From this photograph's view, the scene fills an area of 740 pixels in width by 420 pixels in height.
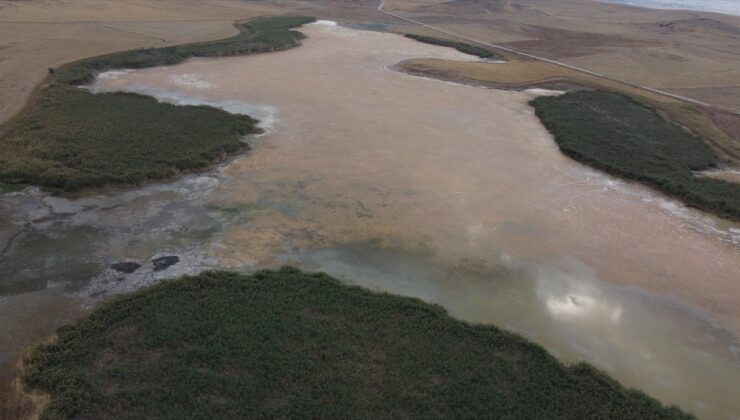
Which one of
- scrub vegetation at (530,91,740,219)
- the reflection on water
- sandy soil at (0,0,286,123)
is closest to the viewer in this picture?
the reflection on water

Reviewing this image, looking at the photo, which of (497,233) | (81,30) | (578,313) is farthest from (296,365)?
Result: (81,30)

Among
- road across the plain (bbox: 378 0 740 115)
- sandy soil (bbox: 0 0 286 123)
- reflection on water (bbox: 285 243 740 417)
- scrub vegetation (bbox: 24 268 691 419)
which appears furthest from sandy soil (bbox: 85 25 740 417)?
road across the plain (bbox: 378 0 740 115)

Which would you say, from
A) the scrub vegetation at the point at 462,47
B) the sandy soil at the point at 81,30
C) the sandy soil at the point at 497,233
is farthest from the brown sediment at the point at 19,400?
the scrub vegetation at the point at 462,47

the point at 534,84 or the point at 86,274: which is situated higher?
the point at 534,84

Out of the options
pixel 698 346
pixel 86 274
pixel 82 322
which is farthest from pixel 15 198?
pixel 698 346

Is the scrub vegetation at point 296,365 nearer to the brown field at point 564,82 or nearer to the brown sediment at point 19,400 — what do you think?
the brown sediment at point 19,400

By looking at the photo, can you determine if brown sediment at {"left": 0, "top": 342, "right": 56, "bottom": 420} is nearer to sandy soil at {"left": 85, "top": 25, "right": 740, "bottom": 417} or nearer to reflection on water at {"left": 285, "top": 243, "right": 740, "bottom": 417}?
sandy soil at {"left": 85, "top": 25, "right": 740, "bottom": 417}

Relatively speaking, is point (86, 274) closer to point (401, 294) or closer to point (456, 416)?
point (401, 294)
